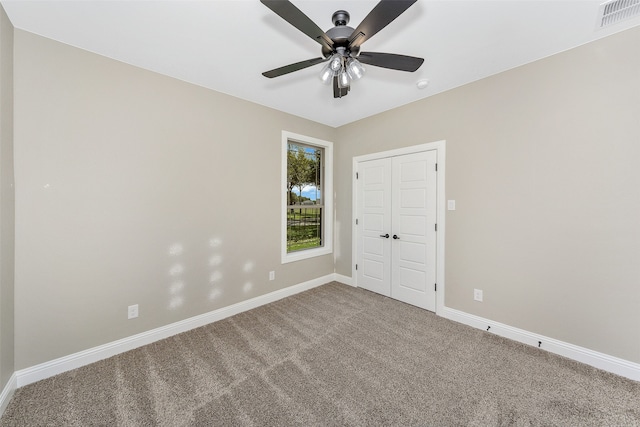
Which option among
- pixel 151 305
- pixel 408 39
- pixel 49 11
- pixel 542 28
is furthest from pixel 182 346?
pixel 542 28

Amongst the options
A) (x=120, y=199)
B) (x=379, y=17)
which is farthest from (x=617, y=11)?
(x=120, y=199)

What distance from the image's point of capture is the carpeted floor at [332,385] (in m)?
1.55

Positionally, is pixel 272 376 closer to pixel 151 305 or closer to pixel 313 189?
pixel 151 305

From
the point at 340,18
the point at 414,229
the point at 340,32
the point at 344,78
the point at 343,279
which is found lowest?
the point at 343,279

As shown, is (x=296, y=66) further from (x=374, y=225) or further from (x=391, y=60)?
(x=374, y=225)

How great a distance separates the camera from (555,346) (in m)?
2.18

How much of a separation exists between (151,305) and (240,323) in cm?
93

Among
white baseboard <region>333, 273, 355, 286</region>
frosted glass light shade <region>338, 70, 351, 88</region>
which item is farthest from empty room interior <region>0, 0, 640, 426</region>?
white baseboard <region>333, 273, 355, 286</region>

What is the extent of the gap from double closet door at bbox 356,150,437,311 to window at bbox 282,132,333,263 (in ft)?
1.94

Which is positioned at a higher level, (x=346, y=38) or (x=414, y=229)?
(x=346, y=38)

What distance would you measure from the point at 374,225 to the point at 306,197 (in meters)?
1.21

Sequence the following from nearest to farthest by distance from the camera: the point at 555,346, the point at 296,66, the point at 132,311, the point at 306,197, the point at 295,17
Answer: the point at 295,17 < the point at 296,66 < the point at 555,346 < the point at 132,311 < the point at 306,197

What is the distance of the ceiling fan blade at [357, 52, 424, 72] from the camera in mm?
1670

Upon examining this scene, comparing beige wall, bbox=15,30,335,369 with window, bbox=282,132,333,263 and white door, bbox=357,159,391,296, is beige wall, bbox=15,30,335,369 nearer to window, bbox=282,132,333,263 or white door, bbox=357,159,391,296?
window, bbox=282,132,333,263
